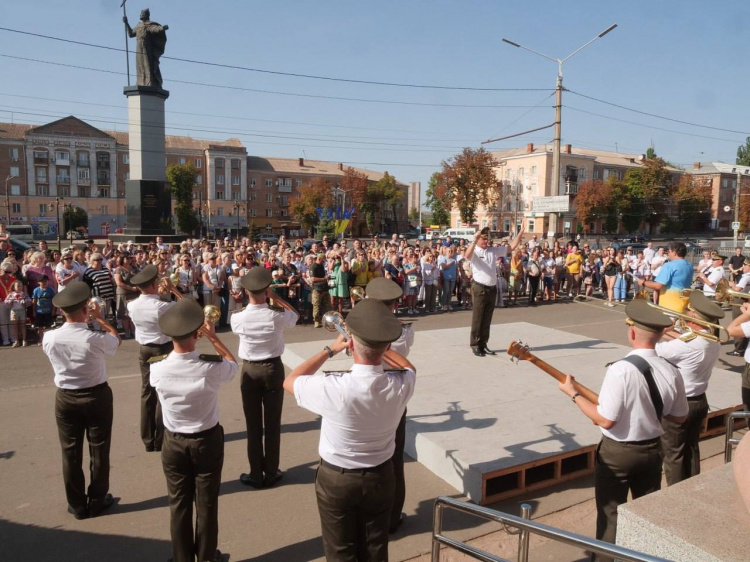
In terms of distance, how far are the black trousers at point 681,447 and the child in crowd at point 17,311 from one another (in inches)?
445

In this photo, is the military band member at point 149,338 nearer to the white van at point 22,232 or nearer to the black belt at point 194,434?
the black belt at point 194,434

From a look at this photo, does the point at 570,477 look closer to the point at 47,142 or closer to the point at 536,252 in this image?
the point at 536,252

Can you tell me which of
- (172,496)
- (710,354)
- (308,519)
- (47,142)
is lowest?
(308,519)

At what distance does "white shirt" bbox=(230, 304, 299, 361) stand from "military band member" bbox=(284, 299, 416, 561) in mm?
1869

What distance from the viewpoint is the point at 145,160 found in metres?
25.8

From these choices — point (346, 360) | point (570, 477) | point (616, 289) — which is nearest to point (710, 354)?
point (570, 477)

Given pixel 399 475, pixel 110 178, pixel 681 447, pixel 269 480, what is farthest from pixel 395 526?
pixel 110 178

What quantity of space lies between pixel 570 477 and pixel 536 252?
1303 cm

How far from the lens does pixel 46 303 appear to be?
11.1 metres

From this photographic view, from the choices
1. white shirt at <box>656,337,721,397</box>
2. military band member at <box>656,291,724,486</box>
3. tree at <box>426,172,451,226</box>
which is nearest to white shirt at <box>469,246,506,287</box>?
military band member at <box>656,291,724,486</box>

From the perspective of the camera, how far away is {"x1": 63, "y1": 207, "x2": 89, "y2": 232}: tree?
6203 centimetres

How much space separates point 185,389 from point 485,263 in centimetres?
563

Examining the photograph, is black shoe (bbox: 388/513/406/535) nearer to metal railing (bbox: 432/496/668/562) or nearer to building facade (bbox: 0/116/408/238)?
metal railing (bbox: 432/496/668/562)

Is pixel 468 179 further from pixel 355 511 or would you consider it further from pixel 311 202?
pixel 355 511
